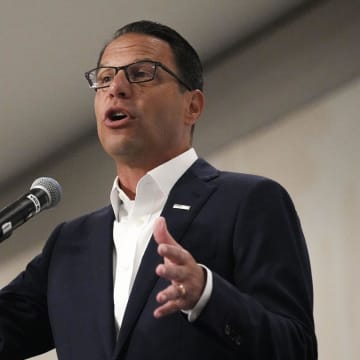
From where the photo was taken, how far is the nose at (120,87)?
1.59 metres

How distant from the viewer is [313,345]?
55.1 inches

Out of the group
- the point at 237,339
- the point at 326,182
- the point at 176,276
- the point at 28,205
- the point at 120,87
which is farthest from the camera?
the point at 326,182

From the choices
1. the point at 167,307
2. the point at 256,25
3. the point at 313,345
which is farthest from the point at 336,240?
the point at 167,307

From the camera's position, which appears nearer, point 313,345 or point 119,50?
point 313,345

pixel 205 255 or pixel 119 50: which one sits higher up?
pixel 119 50

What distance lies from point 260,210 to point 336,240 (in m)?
1.47

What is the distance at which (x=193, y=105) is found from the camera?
175cm

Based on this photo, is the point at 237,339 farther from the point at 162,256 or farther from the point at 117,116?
the point at 117,116

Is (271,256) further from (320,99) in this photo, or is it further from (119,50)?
(320,99)

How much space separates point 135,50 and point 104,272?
441 mm

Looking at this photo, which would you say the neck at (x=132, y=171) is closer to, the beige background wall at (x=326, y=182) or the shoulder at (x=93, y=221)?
the shoulder at (x=93, y=221)

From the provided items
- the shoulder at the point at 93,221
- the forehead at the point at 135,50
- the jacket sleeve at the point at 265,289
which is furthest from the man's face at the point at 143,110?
the jacket sleeve at the point at 265,289

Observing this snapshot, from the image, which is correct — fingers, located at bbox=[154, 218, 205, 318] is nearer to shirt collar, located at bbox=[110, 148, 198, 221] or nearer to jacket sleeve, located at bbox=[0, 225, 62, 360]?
shirt collar, located at bbox=[110, 148, 198, 221]

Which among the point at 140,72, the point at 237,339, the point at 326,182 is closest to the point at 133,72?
the point at 140,72
